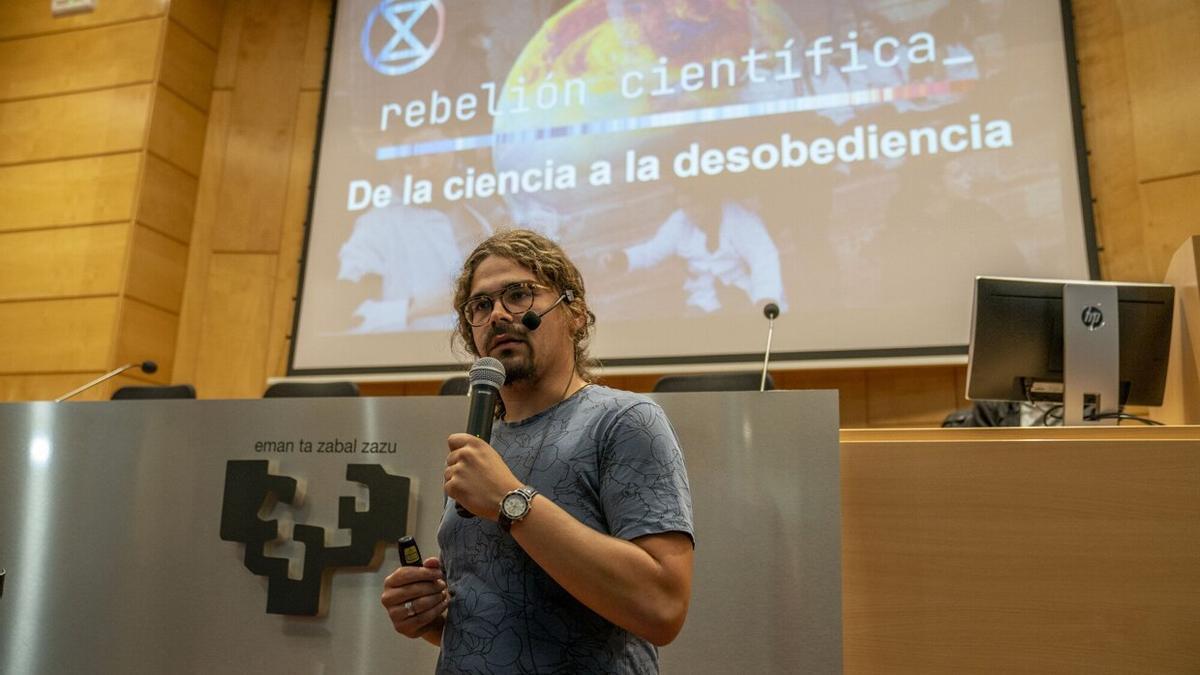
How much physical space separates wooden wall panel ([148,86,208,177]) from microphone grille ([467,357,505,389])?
4.94m

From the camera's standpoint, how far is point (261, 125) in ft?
18.5

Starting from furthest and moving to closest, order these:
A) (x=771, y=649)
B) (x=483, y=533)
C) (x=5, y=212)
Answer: (x=5, y=212) < (x=771, y=649) < (x=483, y=533)

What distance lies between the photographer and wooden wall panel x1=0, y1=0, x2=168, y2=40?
561 cm

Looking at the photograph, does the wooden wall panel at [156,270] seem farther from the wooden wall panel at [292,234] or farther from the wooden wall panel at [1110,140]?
the wooden wall panel at [1110,140]

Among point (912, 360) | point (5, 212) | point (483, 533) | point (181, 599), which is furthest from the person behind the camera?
point (5, 212)

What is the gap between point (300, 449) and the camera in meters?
2.18

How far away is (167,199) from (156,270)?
0.44m

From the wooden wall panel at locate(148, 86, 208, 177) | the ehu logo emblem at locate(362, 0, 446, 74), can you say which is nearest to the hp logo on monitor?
the ehu logo emblem at locate(362, 0, 446, 74)

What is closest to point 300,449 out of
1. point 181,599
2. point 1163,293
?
point 181,599

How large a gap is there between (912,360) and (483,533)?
3.31m

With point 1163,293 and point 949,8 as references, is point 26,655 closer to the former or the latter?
point 1163,293

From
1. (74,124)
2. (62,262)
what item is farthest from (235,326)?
(74,124)

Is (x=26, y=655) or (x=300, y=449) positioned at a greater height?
(x=300, y=449)

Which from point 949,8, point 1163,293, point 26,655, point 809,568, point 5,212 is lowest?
point 26,655
